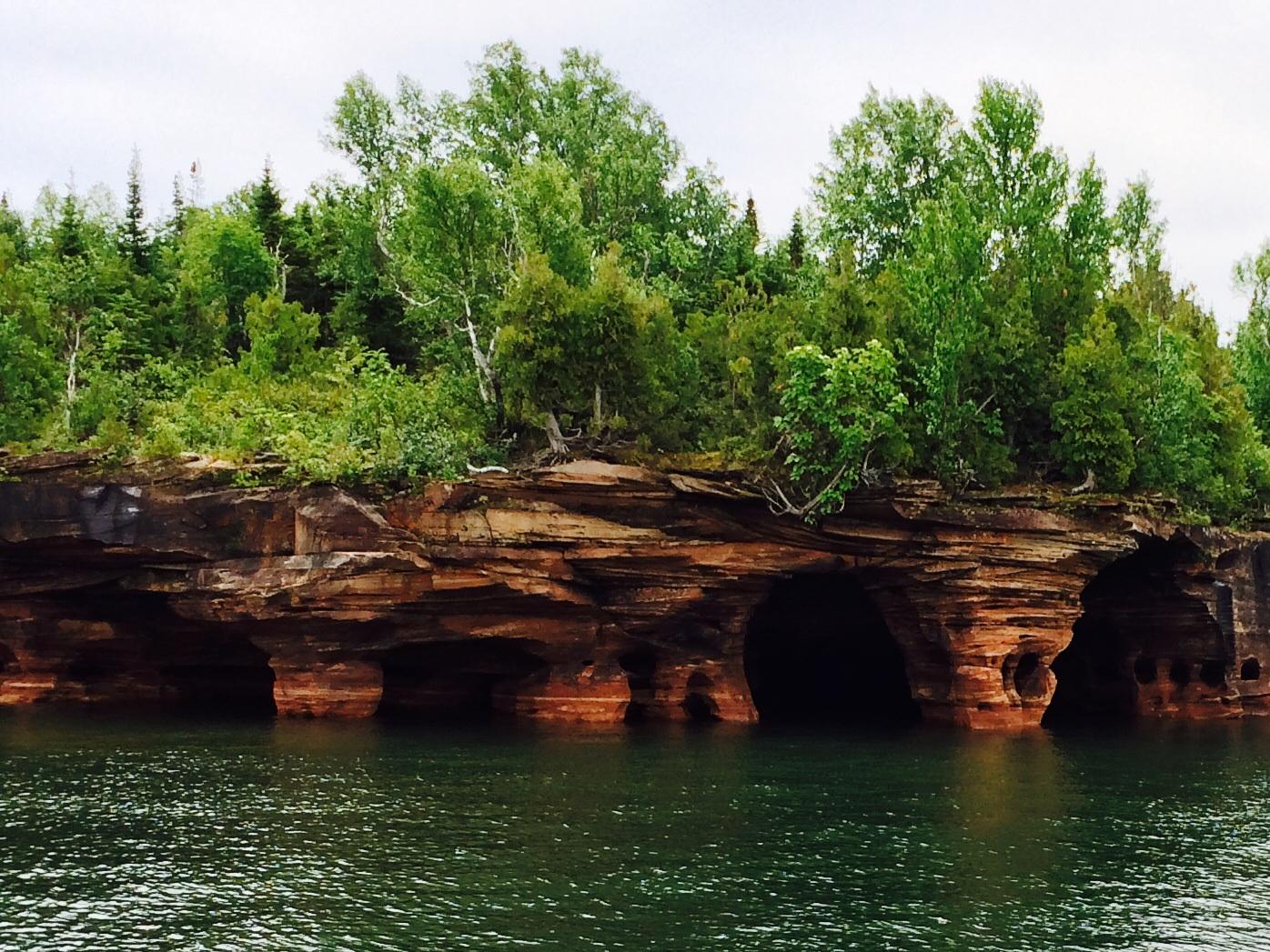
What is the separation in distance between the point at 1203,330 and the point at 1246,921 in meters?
35.8

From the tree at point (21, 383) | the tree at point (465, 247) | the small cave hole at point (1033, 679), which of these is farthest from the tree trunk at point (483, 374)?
the small cave hole at point (1033, 679)

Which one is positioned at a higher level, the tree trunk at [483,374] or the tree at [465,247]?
the tree at [465,247]

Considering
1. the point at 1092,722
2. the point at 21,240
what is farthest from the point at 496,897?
the point at 21,240

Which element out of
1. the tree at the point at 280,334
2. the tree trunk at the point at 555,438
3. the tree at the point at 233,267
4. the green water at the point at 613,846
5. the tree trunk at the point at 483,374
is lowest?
the green water at the point at 613,846

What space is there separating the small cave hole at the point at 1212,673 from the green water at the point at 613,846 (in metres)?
11.2

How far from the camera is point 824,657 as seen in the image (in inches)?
1999

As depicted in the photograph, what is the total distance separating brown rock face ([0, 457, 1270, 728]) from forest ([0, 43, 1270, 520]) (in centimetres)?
145

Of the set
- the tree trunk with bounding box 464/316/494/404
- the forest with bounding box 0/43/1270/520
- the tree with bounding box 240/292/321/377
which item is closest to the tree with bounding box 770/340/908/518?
the forest with bounding box 0/43/1270/520

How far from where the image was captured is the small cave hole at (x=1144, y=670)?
44969 mm

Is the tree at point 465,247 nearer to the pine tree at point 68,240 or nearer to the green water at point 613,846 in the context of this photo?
the green water at point 613,846

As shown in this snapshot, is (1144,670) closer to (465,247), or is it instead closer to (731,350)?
(731,350)

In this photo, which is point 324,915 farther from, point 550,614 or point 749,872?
point 550,614

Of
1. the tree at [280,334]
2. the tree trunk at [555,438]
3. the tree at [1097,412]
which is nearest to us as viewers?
the tree trunk at [555,438]

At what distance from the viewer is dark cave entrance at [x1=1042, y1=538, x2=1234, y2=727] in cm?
4184
